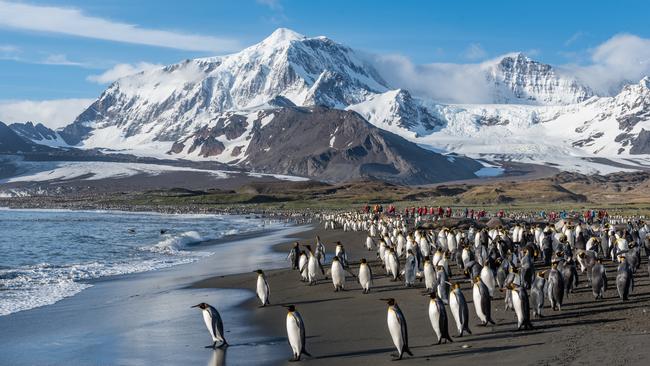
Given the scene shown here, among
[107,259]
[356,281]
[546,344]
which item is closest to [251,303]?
[356,281]

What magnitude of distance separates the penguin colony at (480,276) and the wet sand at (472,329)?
0.78 ft

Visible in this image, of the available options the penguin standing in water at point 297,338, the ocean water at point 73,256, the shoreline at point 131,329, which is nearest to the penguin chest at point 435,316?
the penguin standing in water at point 297,338

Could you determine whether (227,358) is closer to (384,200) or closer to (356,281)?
(356,281)

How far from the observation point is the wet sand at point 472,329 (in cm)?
1192

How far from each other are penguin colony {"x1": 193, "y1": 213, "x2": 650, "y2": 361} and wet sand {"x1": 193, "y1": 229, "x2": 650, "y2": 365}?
238 mm

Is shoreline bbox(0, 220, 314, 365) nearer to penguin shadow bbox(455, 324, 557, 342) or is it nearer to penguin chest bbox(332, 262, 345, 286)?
penguin chest bbox(332, 262, 345, 286)

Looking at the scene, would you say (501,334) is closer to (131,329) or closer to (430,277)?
(430,277)

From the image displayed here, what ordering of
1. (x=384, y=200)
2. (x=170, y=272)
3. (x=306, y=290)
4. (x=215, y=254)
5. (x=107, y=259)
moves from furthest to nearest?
(x=384, y=200) → (x=215, y=254) → (x=107, y=259) → (x=170, y=272) → (x=306, y=290)

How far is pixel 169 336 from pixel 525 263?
894 centimetres

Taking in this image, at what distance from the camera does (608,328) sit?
1357 cm

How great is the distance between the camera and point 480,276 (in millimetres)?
17547

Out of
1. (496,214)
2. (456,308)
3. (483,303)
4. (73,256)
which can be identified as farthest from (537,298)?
(496,214)

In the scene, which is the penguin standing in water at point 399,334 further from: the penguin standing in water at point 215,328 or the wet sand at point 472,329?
the penguin standing in water at point 215,328

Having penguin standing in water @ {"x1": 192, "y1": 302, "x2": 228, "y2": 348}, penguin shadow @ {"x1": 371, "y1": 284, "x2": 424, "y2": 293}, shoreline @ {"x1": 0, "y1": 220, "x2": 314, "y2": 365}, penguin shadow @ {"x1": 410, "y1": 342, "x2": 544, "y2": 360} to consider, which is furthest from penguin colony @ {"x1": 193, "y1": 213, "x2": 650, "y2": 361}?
shoreline @ {"x1": 0, "y1": 220, "x2": 314, "y2": 365}
